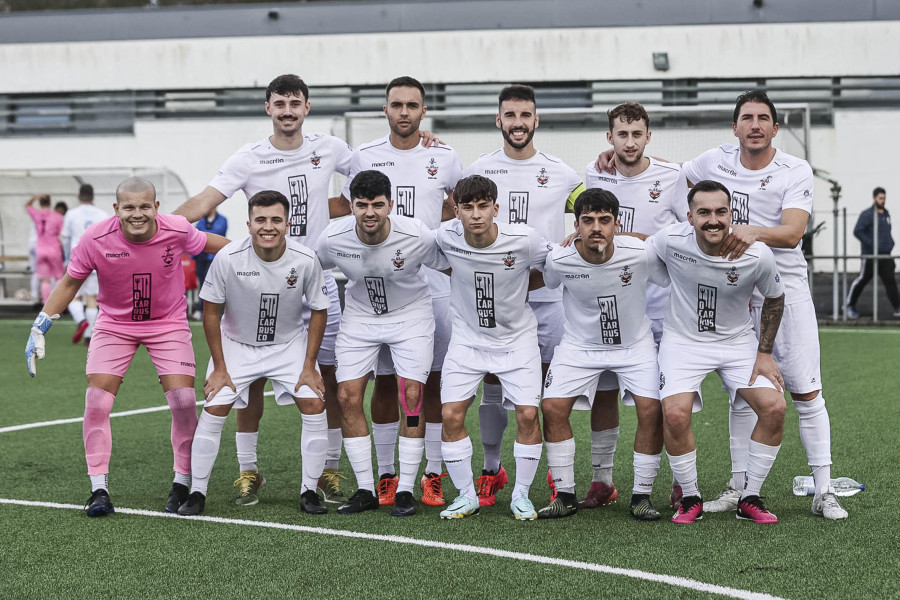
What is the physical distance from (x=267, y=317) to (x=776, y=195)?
2.68 metres

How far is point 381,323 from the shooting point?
570 cm

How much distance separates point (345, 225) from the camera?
567cm

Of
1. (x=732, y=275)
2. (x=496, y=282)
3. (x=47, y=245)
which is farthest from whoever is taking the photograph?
(x=47, y=245)

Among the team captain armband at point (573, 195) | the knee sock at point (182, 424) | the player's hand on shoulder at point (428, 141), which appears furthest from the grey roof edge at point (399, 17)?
the knee sock at point (182, 424)

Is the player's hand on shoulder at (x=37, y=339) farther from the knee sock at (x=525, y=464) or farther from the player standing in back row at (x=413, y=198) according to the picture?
the knee sock at (x=525, y=464)

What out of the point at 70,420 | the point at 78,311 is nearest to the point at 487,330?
the point at 70,420

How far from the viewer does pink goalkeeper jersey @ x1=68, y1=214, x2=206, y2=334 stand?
5.56 meters

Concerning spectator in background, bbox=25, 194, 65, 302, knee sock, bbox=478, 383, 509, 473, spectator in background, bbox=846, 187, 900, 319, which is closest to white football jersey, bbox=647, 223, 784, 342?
knee sock, bbox=478, 383, 509, 473

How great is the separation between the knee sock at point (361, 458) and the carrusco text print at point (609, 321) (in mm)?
1339

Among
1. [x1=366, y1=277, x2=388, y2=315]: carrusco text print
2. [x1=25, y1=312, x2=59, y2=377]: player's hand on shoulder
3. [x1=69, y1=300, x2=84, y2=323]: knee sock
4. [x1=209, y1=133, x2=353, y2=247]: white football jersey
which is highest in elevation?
[x1=209, y1=133, x2=353, y2=247]: white football jersey

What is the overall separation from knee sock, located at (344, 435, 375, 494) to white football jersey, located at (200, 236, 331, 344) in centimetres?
55

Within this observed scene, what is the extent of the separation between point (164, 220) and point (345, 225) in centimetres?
96

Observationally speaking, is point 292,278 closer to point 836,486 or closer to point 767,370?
point 767,370

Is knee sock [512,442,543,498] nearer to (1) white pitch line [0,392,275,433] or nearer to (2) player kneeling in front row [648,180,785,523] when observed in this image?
(2) player kneeling in front row [648,180,785,523]
